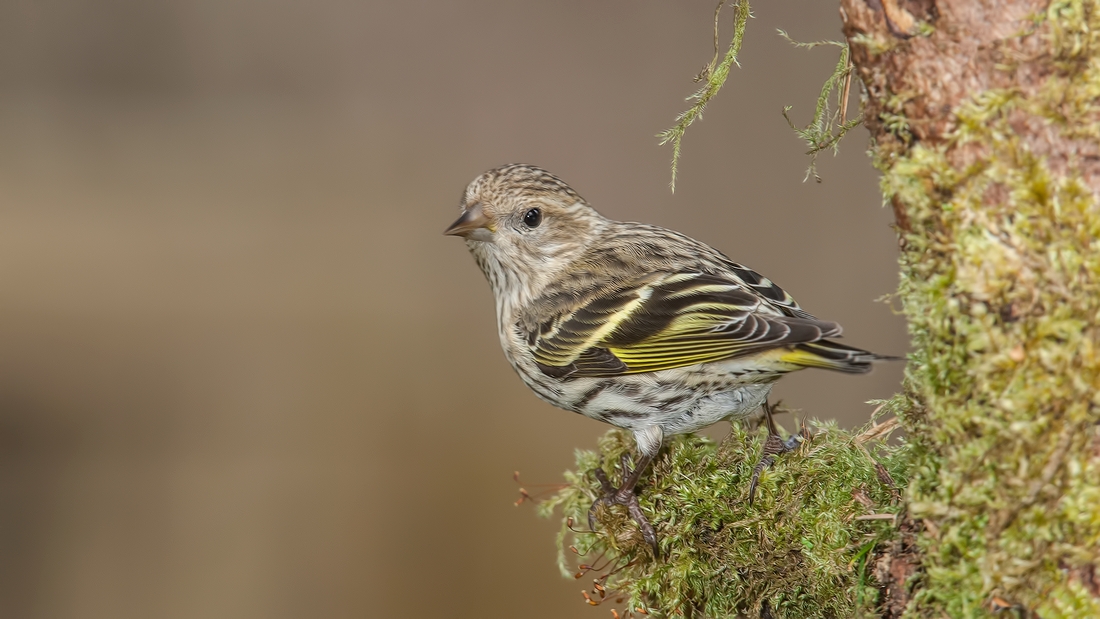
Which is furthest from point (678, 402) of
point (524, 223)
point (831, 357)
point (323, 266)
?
point (323, 266)

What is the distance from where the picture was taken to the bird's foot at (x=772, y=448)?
8.73 ft

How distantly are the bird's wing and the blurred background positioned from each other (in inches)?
126

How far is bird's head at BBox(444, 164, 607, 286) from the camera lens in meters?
3.67

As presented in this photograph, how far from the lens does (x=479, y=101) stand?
7133 mm

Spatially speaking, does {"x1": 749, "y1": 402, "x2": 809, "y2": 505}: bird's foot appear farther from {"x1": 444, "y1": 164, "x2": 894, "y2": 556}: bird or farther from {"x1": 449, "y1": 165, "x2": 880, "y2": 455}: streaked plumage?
{"x1": 449, "y1": 165, "x2": 880, "y2": 455}: streaked plumage

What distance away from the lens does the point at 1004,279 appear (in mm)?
1782

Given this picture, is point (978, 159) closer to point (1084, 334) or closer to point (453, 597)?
point (1084, 334)

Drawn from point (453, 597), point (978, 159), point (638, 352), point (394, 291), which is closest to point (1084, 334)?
point (978, 159)

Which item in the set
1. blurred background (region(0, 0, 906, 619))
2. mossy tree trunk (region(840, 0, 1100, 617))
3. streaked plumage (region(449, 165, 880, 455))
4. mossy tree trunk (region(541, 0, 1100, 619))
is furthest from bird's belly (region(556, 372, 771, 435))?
blurred background (region(0, 0, 906, 619))

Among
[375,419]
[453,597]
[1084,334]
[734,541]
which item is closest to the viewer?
[1084,334]

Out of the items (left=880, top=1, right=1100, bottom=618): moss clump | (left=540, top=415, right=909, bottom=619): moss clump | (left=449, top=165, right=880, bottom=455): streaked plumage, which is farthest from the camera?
(left=449, top=165, right=880, bottom=455): streaked plumage

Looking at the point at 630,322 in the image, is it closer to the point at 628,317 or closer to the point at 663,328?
the point at 628,317

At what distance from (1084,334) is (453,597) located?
5.21 metres

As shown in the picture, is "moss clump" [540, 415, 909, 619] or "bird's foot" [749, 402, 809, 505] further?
"bird's foot" [749, 402, 809, 505]
